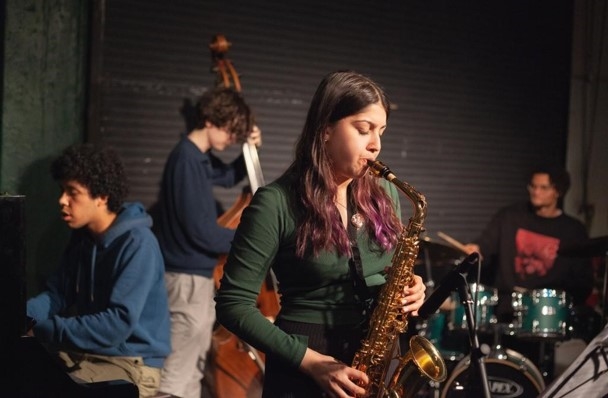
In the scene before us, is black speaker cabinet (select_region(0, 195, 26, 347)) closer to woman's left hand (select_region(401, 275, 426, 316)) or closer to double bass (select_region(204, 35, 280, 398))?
woman's left hand (select_region(401, 275, 426, 316))

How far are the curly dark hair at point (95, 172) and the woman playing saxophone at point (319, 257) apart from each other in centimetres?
127

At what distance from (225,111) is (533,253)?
250 cm

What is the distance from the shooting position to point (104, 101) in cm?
444

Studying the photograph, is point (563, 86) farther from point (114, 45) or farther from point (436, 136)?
point (114, 45)

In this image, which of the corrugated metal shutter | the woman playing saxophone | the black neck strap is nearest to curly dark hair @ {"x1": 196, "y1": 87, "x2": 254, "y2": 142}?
the corrugated metal shutter

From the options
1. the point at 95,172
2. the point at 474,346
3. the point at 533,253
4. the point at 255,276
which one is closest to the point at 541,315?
the point at 533,253

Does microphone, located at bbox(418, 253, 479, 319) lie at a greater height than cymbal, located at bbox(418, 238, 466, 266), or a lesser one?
greater

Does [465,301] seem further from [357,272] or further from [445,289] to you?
[357,272]

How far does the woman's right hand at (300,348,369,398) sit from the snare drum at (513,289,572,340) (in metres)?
2.92

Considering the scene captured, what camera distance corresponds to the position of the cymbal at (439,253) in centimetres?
482

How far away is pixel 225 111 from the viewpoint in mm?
4312

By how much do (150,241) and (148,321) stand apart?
34 centimetres

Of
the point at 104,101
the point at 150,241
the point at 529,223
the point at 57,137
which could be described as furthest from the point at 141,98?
the point at 529,223

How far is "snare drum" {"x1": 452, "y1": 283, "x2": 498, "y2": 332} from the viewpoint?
4828 millimetres
